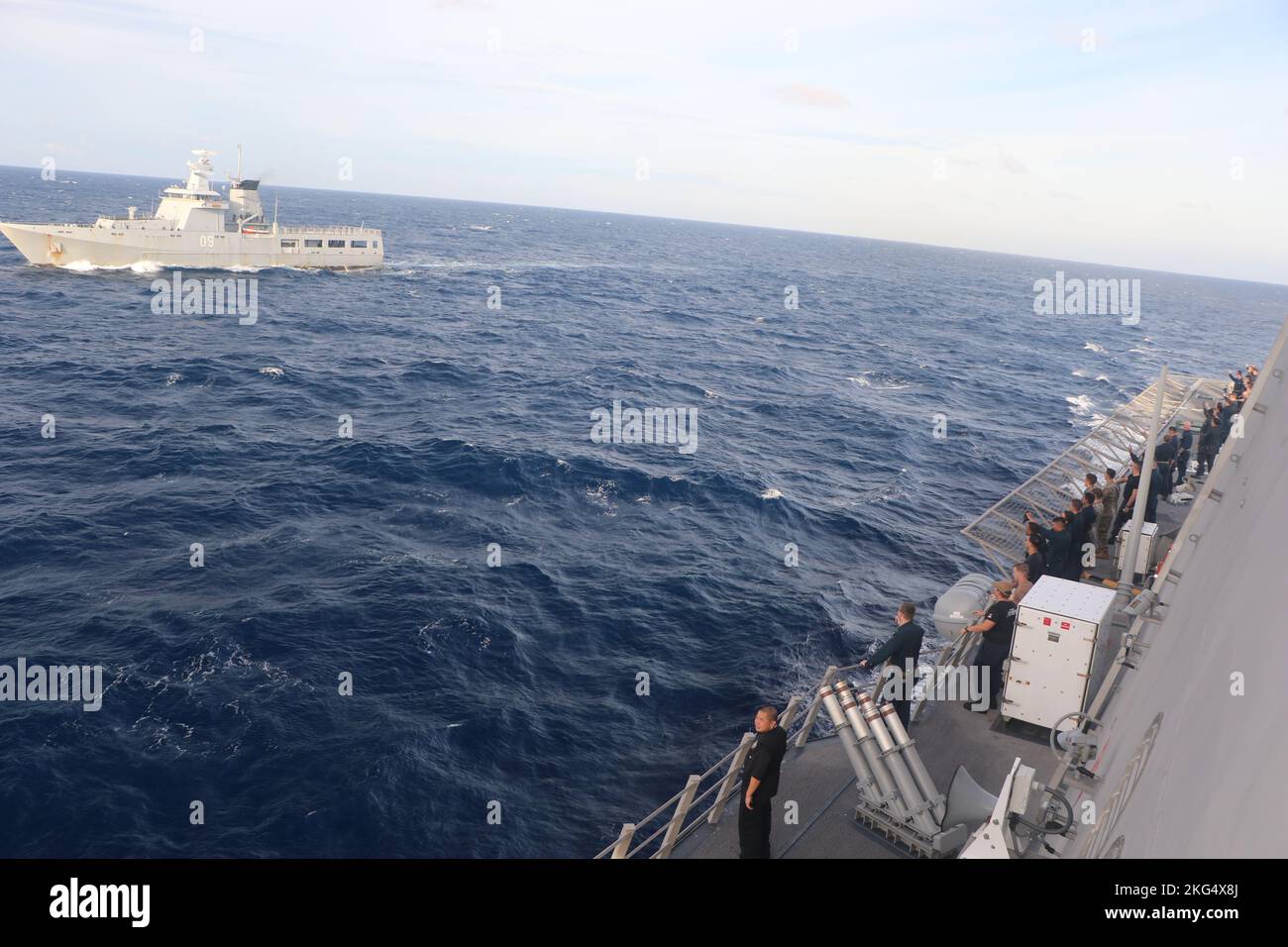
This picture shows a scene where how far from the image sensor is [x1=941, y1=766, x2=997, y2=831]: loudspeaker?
350 inches

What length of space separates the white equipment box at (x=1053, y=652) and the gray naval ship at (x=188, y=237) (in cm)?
7933

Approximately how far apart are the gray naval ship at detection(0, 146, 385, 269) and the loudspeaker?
80154 mm

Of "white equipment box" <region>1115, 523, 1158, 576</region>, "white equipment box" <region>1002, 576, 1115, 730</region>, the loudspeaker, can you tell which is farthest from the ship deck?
"white equipment box" <region>1115, 523, 1158, 576</region>

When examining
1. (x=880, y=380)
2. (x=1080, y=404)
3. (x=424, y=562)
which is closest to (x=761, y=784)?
(x=424, y=562)

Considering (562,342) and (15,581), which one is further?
(562,342)

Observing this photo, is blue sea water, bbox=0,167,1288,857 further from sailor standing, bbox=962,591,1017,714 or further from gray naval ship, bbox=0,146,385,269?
gray naval ship, bbox=0,146,385,269

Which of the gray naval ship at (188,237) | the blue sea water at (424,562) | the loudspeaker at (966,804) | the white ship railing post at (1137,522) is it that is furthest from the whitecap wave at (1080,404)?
the gray naval ship at (188,237)

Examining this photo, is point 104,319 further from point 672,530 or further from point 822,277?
point 822,277

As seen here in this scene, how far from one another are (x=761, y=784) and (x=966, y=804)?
8.81 ft


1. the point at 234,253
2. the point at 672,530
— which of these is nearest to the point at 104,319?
the point at 234,253

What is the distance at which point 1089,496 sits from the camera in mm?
15273

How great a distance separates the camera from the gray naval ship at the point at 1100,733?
3881mm
